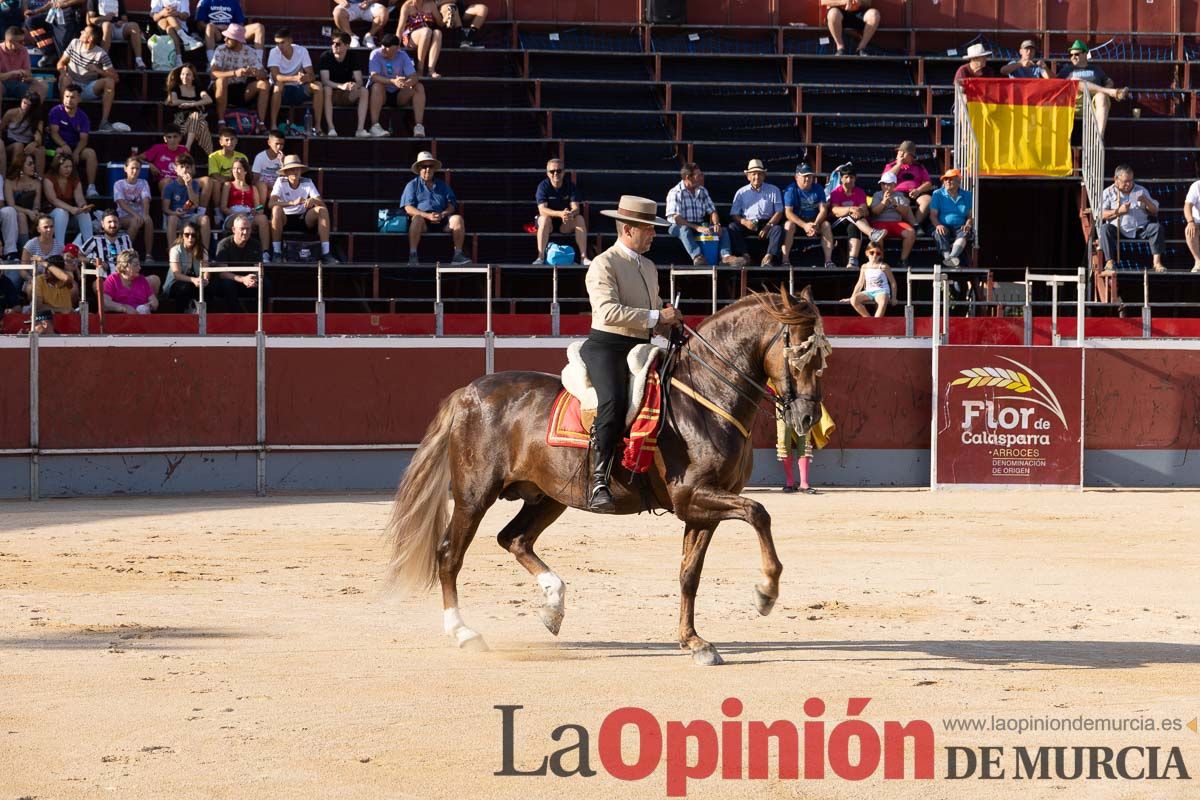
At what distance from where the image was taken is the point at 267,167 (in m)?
20.0

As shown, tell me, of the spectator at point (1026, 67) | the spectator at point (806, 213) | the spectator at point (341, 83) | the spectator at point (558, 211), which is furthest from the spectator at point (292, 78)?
the spectator at point (1026, 67)

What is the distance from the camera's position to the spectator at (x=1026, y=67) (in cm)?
2317

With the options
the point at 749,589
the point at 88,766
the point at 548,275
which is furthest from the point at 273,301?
the point at 88,766

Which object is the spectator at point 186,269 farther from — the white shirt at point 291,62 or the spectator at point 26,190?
the white shirt at point 291,62

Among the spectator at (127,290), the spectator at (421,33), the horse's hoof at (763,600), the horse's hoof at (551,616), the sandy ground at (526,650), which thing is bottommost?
the sandy ground at (526,650)

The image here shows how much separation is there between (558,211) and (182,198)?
442 cm

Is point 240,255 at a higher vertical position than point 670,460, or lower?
higher

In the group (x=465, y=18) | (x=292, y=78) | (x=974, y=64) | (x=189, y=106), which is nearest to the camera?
(x=189, y=106)

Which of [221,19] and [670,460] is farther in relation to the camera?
[221,19]

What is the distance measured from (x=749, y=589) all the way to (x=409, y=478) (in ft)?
8.74

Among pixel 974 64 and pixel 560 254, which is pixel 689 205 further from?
pixel 974 64

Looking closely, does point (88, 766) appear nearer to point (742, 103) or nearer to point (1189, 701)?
point (1189, 701)

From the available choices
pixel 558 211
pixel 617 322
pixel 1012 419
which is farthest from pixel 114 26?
pixel 617 322

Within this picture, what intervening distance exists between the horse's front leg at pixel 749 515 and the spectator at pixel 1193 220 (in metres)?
14.7
